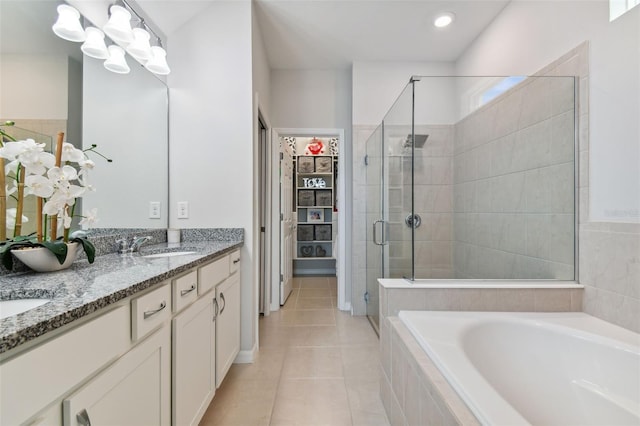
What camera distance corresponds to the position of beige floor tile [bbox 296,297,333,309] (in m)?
3.25

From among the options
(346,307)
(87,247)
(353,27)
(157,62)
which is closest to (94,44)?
(157,62)

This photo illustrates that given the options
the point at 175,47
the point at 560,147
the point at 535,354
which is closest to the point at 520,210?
the point at 560,147

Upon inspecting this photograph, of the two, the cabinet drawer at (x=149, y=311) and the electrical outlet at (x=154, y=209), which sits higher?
the electrical outlet at (x=154, y=209)

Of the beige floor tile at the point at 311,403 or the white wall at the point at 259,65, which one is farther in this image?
the white wall at the point at 259,65

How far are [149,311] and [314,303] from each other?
2.60 metres

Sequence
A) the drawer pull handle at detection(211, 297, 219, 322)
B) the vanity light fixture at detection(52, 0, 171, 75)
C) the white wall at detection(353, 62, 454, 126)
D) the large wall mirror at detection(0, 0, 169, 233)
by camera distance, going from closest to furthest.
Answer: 1. the large wall mirror at detection(0, 0, 169, 233)
2. the vanity light fixture at detection(52, 0, 171, 75)
3. the drawer pull handle at detection(211, 297, 219, 322)
4. the white wall at detection(353, 62, 454, 126)

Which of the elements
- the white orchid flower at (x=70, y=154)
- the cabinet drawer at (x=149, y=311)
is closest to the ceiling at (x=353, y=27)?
the white orchid flower at (x=70, y=154)

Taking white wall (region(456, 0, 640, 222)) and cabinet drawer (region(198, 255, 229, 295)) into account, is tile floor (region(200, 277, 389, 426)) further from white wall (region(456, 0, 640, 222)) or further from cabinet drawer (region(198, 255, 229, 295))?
white wall (region(456, 0, 640, 222))

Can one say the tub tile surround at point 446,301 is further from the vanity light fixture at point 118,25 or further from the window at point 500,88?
the vanity light fixture at point 118,25

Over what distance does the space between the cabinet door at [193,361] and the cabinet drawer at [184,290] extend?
4 cm

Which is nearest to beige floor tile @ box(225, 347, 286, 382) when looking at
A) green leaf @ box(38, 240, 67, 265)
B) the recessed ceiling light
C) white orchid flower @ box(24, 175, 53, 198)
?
green leaf @ box(38, 240, 67, 265)

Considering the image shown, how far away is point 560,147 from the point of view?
165 cm

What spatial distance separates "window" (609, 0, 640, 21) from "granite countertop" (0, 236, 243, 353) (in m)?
2.23

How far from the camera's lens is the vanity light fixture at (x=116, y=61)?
1.60 metres
